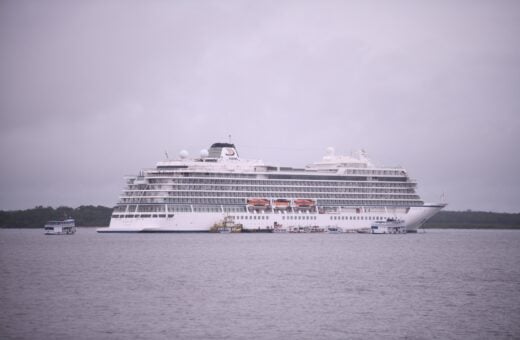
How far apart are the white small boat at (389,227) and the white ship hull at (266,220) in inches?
146

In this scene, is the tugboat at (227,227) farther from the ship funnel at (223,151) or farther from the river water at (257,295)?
the river water at (257,295)

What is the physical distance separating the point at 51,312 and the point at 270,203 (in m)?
85.8

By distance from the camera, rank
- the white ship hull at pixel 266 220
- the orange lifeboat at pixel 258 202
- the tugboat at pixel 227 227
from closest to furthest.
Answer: the white ship hull at pixel 266 220, the tugboat at pixel 227 227, the orange lifeboat at pixel 258 202

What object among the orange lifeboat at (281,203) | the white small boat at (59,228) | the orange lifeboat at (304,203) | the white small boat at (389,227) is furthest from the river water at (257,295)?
the white small boat at (59,228)

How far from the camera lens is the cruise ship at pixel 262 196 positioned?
389 feet

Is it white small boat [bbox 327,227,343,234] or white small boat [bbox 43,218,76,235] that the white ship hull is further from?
white small boat [bbox 43,218,76,235]

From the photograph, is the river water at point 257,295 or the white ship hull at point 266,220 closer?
the river water at point 257,295

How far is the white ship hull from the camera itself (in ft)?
383

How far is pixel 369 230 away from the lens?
133 m

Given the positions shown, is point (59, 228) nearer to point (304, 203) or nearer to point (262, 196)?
point (262, 196)

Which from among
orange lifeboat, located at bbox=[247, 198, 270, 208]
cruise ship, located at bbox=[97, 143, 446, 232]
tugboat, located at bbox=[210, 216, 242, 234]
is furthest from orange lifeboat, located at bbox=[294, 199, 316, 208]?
tugboat, located at bbox=[210, 216, 242, 234]

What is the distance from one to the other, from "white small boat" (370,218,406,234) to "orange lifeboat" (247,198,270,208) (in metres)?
17.0

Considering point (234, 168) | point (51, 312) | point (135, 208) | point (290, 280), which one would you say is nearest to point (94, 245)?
point (135, 208)

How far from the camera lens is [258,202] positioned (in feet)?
415
